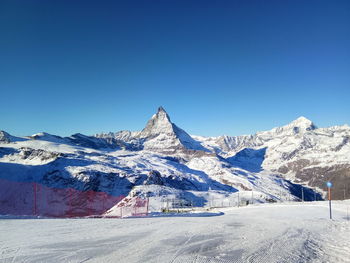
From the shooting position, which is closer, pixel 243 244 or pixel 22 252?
pixel 22 252

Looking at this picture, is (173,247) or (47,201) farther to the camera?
(47,201)

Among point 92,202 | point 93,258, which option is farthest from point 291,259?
point 92,202

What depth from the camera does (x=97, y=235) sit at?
18.1m

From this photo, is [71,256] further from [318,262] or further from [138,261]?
[318,262]

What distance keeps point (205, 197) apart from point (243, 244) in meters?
186

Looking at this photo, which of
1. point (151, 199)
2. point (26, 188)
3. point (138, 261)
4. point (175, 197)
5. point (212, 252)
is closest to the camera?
point (138, 261)

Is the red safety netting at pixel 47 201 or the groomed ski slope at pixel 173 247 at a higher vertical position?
the groomed ski slope at pixel 173 247

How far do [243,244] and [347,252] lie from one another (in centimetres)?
524

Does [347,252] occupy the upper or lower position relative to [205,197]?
upper

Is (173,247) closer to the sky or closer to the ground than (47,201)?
closer to the sky

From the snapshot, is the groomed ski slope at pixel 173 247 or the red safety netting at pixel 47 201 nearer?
the groomed ski slope at pixel 173 247

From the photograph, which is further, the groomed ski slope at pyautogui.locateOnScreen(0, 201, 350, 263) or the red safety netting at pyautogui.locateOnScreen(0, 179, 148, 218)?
the red safety netting at pyautogui.locateOnScreen(0, 179, 148, 218)

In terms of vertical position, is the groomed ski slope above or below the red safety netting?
above

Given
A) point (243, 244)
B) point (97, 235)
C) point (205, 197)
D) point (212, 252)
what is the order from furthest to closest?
point (205, 197) < point (97, 235) < point (243, 244) < point (212, 252)
